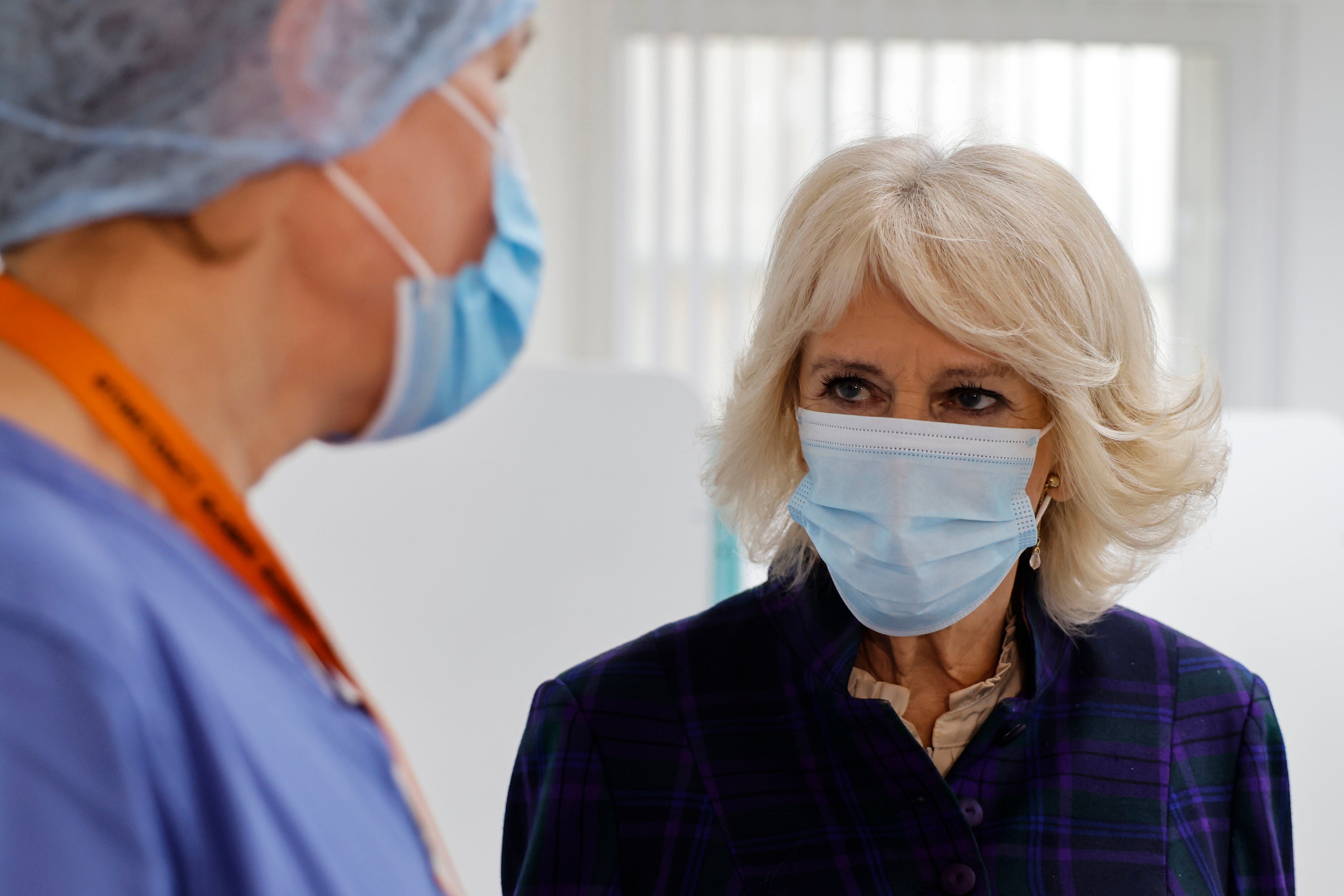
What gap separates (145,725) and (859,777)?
0.85 metres

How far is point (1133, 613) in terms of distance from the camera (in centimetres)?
140

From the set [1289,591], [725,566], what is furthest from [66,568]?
[1289,591]

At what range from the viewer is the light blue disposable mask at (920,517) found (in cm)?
116

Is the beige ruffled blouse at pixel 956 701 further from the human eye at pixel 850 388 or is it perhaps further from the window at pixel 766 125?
the window at pixel 766 125

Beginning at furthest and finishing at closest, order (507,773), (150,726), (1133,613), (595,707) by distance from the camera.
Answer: (507,773), (1133,613), (595,707), (150,726)

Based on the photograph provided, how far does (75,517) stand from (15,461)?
3cm

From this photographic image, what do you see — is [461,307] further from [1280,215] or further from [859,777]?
[1280,215]

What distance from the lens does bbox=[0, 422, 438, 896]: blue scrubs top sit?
0.44m

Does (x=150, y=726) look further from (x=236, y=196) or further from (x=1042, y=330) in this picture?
(x=1042, y=330)

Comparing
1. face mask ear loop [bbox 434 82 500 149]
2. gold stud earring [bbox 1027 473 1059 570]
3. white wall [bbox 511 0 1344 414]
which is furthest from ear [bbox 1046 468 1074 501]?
white wall [bbox 511 0 1344 414]

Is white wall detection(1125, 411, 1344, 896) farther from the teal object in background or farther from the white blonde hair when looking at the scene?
the teal object in background

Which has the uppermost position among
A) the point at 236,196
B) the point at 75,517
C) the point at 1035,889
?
the point at 236,196

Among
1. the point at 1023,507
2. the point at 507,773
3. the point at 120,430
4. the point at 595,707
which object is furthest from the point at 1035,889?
the point at 120,430

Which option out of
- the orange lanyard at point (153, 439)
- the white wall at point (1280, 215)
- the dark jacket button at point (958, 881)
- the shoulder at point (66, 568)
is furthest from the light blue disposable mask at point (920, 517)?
the white wall at point (1280, 215)
